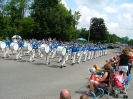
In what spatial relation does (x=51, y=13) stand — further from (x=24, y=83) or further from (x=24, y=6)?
(x=24, y=83)

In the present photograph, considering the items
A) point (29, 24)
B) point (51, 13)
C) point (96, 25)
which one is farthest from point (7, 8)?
point (96, 25)

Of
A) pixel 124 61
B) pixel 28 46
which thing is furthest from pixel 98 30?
pixel 124 61

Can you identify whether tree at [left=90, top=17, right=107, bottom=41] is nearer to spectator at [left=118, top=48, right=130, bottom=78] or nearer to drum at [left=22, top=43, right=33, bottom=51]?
drum at [left=22, top=43, right=33, bottom=51]

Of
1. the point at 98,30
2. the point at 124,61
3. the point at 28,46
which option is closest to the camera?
the point at 124,61

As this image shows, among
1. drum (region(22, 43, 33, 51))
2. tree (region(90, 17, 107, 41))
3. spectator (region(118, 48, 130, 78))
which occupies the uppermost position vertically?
tree (region(90, 17, 107, 41))

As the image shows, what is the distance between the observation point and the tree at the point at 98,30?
7956 cm

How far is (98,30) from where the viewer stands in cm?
8038

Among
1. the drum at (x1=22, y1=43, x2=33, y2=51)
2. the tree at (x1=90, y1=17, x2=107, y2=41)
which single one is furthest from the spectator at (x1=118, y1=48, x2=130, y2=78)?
the tree at (x1=90, y1=17, x2=107, y2=41)

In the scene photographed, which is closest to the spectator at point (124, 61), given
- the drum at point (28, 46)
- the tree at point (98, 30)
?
the drum at point (28, 46)

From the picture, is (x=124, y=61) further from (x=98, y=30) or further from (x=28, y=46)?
(x=98, y=30)

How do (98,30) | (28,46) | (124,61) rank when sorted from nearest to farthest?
(124,61) → (28,46) → (98,30)

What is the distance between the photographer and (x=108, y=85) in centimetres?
827

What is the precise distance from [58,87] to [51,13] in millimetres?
38069

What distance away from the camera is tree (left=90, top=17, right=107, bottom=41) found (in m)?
79.6
